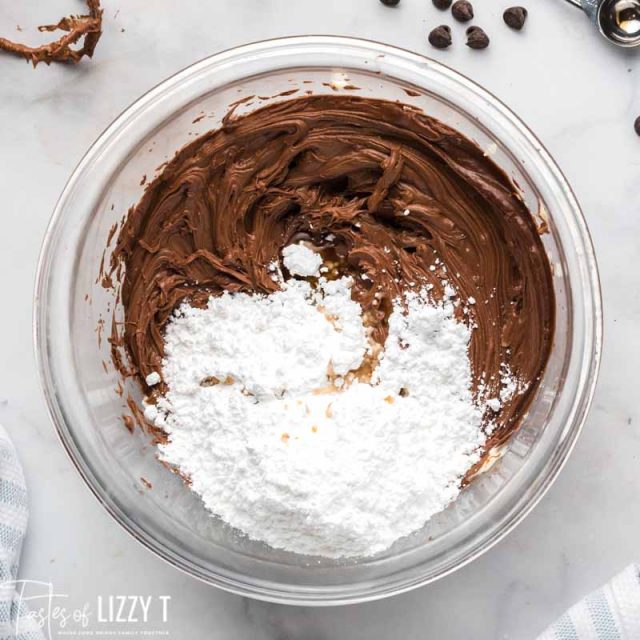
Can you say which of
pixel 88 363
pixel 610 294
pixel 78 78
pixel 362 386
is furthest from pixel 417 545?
pixel 78 78

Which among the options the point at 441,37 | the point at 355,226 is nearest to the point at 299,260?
the point at 355,226

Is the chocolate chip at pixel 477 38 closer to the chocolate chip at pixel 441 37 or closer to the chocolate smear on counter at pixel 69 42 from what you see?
the chocolate chip at pixel 441 37

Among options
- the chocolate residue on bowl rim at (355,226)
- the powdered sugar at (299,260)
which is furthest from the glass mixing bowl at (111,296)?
the powdered sugar at (299,260)

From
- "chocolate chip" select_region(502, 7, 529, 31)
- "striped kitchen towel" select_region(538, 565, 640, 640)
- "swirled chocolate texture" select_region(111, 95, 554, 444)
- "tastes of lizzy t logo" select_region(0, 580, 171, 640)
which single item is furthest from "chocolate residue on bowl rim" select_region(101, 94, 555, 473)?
"tastes of lizzy t logo" select_region(0, 580, 171, 640)

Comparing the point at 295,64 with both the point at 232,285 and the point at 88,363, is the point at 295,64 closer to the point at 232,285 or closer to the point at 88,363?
the point at 232,285

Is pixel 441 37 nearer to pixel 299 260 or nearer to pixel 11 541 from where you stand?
pixel 299 260
